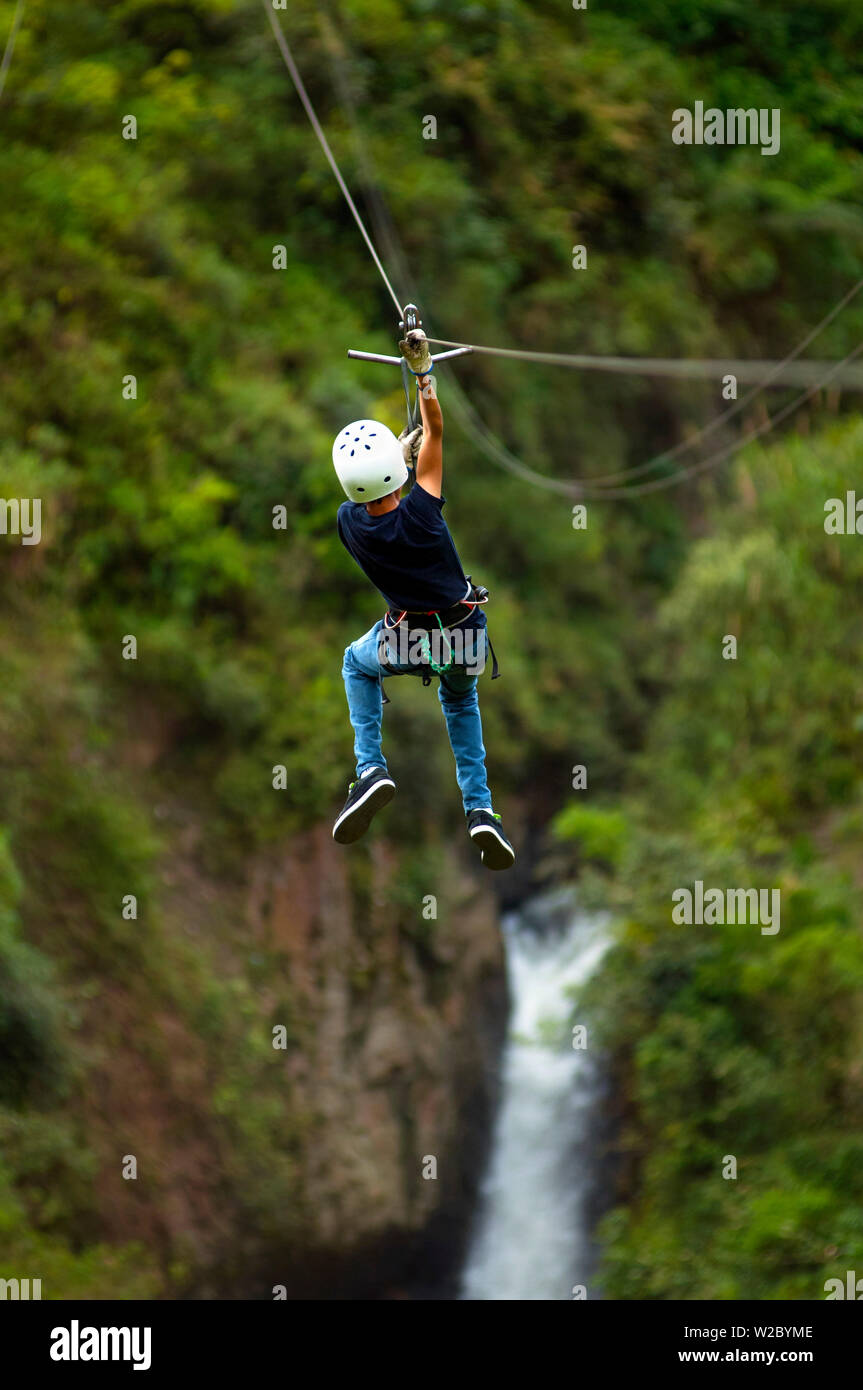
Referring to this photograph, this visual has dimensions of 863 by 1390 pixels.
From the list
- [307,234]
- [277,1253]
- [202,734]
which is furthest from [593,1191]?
[307,234]

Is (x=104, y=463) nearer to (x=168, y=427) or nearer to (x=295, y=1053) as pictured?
(x=168, y=427)

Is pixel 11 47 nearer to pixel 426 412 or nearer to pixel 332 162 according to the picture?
pixel 332 162

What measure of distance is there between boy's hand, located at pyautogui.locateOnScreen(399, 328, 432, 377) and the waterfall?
13075 millimetres

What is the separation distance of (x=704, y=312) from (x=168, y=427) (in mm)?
9929

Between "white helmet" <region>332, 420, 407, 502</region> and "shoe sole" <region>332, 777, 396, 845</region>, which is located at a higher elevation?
"white helmet" <region>332, 420, 407, 502</region>

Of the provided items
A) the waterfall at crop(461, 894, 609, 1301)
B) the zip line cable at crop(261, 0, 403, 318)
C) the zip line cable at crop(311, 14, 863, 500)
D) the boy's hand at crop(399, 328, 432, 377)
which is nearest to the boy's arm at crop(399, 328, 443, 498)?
the boy's hand at crop(399, 328, 432, 377)

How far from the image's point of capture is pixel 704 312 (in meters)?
24.1

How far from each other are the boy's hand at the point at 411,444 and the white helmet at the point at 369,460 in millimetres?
103

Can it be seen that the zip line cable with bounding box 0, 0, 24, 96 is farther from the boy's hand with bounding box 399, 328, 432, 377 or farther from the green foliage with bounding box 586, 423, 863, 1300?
the boy's hand with bounding box 399, 328, 432, 377

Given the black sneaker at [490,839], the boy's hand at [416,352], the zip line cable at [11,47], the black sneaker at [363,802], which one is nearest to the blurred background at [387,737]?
the zip line cable at [11,47]

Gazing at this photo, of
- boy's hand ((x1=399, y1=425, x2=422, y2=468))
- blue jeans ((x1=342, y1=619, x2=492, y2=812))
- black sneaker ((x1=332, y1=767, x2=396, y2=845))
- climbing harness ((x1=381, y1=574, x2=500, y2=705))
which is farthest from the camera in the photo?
blue jeans ((x1=342, y1=619, x2=492, y2=812))

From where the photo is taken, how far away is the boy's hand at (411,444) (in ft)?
20.9

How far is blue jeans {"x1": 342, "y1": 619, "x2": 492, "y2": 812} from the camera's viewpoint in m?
6.77

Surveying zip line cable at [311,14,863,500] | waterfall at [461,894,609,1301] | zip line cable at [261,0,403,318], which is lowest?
waterfall at [461,894,609,1301]
